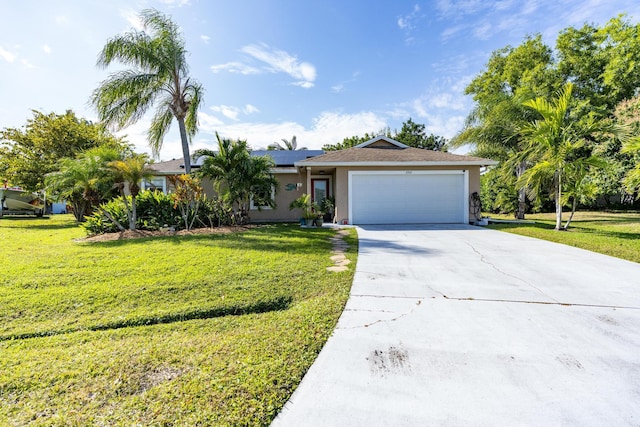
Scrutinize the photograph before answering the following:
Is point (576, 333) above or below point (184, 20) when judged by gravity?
below

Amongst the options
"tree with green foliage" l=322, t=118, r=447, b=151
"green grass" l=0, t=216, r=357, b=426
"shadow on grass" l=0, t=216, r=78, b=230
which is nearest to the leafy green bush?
"green grass" l=0, t=216, r=357, b=426

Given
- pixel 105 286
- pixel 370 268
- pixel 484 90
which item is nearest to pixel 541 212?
pixel 484 90

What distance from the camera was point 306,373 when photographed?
2104 millimetres

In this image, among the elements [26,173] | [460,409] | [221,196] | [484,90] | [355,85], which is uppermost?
[484,90]

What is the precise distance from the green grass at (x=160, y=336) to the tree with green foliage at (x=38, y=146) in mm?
13161

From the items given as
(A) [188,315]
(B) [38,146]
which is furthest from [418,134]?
(A) [188,315]

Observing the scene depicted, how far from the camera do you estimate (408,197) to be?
11.9 m

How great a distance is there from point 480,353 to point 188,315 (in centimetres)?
296

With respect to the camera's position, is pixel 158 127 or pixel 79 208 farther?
pixel 79 208

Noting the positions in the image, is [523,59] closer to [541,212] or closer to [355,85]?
[541,212]

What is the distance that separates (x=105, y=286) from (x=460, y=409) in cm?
463

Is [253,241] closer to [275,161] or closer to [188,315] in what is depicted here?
[188,315]

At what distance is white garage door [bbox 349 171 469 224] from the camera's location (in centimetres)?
Answer: 1187

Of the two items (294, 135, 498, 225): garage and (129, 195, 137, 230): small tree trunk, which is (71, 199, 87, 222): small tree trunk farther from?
(294, 135, 498, 225): garage
